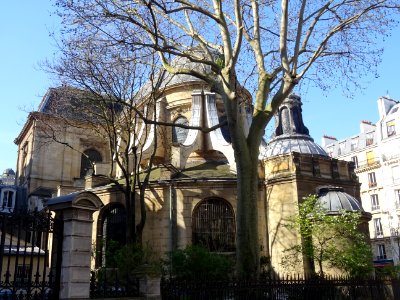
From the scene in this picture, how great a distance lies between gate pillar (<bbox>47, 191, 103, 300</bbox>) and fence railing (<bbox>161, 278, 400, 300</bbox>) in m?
2.42

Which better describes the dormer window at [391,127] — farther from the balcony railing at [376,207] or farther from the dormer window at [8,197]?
the dormer window at [8,197]

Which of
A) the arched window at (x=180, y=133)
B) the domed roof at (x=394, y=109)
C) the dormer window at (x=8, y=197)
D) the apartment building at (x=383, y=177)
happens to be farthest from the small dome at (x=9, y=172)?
the domed roof at (x=394, y=109)

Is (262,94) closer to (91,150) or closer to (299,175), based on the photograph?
(299,175)

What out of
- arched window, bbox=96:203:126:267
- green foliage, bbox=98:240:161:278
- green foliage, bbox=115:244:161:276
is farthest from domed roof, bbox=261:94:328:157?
green foliage, bbox=115:244:161:276

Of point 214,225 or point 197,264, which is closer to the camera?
point 197,264

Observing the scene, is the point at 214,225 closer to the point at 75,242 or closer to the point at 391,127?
the point at 75,242

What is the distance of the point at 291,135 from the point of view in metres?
23.6

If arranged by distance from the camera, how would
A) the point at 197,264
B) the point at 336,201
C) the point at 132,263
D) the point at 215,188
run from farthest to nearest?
the point at 215,188 → the point at 336,201 → the point at 197,264 → the point at 132,263

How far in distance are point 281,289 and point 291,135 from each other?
1289 cm

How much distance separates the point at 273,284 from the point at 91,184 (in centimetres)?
1524

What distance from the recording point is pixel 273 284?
459 inches

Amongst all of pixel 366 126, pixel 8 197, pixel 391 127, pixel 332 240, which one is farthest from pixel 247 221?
pixel 366 126

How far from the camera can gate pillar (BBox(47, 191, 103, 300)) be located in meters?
9.18

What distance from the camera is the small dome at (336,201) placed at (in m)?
19.0
